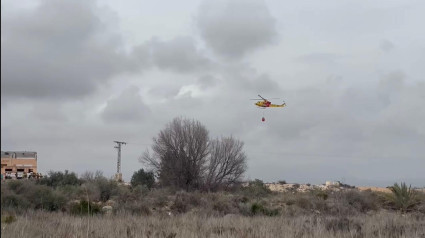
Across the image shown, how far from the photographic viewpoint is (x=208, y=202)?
2639 cm

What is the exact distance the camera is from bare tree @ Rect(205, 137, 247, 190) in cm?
4597

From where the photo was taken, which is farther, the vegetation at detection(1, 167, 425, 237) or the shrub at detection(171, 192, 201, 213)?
the shrub at detection(171, 192, 201, 213)

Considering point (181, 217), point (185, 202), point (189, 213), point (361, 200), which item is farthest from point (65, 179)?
point (361, 200)

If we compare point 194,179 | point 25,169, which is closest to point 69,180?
point 25,169

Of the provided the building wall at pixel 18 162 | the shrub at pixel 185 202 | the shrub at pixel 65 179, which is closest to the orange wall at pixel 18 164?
the building wall at pixel 18 162

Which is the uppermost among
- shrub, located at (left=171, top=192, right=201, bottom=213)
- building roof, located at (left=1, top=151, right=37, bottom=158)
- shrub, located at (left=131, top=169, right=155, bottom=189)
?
building roof, located at (left=1, top=151, right=37, bottom=158)

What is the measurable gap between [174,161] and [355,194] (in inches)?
757

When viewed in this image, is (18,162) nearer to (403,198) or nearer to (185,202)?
(185,202)

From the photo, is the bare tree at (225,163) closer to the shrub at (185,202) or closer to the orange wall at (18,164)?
the shrub at (185,202)

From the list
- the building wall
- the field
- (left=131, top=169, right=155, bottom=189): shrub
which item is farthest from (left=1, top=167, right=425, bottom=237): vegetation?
(left=131, top=169, right=155, bottom=189): shrub

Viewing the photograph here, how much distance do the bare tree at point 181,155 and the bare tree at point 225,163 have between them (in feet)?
3.06

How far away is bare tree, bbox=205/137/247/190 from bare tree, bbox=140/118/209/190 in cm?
93

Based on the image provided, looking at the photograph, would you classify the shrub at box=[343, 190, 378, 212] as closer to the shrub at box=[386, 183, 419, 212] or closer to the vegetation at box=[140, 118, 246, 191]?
the shrub at box=[386, 183, 419, 212]

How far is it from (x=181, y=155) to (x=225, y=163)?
488 centimetres
